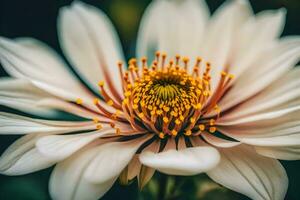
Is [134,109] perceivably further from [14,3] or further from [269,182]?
[14,3]

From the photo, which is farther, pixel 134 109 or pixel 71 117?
pixel 71 117

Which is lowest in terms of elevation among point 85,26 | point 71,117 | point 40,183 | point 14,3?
point 40,183

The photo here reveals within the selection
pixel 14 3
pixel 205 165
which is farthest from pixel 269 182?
pixel 14 3

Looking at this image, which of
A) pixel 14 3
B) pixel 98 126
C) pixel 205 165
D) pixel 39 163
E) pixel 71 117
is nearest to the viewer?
pixel 205 165

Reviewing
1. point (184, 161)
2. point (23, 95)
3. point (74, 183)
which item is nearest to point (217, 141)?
point (184, 161)

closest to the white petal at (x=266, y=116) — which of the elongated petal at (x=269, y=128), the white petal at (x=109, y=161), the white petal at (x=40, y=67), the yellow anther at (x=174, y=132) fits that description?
the elongated petal at (x=269, y=128)

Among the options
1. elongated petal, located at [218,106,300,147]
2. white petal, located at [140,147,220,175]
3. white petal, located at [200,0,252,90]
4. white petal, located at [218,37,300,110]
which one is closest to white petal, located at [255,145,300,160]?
elongated petal, located at [218,106,300,147]

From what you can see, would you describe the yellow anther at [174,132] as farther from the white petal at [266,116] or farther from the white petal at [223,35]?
the white petal at [223,35]
